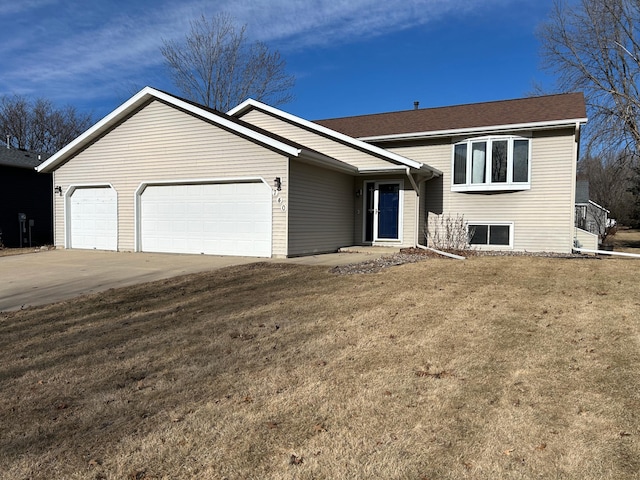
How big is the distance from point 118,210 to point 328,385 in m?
12.8

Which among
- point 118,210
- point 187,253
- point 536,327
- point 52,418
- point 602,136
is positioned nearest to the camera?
point 52,418

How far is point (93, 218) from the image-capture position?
15258mm

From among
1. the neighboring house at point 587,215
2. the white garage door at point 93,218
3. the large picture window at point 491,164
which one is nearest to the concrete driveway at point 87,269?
the white garage door at point 93,218

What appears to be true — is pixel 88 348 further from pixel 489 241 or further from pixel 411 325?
pixel 489 241

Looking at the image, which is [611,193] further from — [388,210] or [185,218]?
[185,218]

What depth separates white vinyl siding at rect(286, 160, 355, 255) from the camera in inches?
485

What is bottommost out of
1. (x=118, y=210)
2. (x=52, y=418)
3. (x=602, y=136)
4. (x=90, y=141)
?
(x=52, y=418)

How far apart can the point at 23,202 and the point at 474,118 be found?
18.8 meters

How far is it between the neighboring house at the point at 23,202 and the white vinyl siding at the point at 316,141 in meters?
10.3

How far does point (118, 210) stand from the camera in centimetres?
1464

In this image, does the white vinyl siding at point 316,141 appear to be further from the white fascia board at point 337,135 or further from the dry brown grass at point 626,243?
the dry brown grass at point 626,243

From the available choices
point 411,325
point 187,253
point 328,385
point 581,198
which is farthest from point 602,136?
point 328,385

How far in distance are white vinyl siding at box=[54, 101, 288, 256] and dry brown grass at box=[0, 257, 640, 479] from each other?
6.12 meters

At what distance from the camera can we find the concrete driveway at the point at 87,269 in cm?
803
